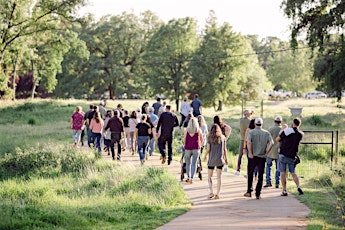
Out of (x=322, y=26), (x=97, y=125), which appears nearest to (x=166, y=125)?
(x=97, y=125)

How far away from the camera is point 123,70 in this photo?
68.8m

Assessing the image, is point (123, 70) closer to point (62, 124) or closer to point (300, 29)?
point (62, 124)

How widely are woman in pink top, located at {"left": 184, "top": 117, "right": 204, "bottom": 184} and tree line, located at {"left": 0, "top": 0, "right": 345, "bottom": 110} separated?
781 inches

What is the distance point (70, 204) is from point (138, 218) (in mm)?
2630

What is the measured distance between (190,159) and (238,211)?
382cm

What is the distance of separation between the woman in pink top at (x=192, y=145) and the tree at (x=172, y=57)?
4169 centimetres

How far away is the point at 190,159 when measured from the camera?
604 inches

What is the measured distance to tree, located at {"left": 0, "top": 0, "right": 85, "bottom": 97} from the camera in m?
45.1

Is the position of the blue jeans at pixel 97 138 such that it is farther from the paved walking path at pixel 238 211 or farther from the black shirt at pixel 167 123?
the paved walking path at pixel 238 211

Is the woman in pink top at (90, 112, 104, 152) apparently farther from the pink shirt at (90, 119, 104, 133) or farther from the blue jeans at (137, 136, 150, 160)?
the blue jeans at (137, 136, 150, 160)

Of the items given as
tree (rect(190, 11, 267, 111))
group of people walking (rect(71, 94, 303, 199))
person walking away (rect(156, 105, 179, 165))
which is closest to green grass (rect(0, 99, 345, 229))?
group of people walking (rect(71, 94, 303, 199))

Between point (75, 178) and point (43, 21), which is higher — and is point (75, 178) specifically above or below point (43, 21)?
below

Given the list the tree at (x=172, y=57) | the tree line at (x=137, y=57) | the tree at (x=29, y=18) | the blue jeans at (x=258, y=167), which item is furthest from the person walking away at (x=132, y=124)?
the tree at (x=172, y=57)

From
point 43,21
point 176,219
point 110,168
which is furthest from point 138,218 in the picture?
point 43,21
